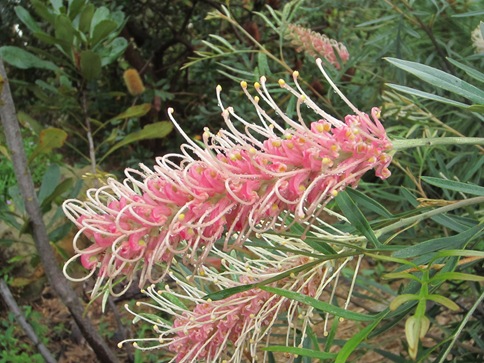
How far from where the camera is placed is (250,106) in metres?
2.19

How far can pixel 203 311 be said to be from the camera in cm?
72

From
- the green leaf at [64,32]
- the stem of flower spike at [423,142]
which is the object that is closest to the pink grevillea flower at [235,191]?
the stem of flower spike at [423,142]

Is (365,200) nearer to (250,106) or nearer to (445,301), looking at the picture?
(445,301)

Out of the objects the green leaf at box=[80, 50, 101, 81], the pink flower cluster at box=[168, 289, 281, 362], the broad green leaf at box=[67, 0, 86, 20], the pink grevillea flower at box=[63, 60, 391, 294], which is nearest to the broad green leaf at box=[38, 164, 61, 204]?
the green leaf at box=[80, 50, 101, 81]

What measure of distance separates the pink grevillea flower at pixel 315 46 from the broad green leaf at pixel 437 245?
915mm

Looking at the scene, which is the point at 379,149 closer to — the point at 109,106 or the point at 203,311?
the point at 203,311

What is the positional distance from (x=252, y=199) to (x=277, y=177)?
0.10ft

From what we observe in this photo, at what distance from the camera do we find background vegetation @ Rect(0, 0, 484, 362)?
31.4 inches

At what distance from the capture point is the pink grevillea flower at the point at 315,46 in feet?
4.89

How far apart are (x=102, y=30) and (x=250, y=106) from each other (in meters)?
0.93

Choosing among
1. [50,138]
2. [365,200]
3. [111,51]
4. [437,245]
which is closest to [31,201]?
[50,138]

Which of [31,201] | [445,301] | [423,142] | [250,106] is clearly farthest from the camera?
[250,106]

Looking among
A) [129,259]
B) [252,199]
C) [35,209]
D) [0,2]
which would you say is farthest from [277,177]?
[0,2]

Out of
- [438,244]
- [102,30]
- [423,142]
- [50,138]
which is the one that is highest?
[102,30]
